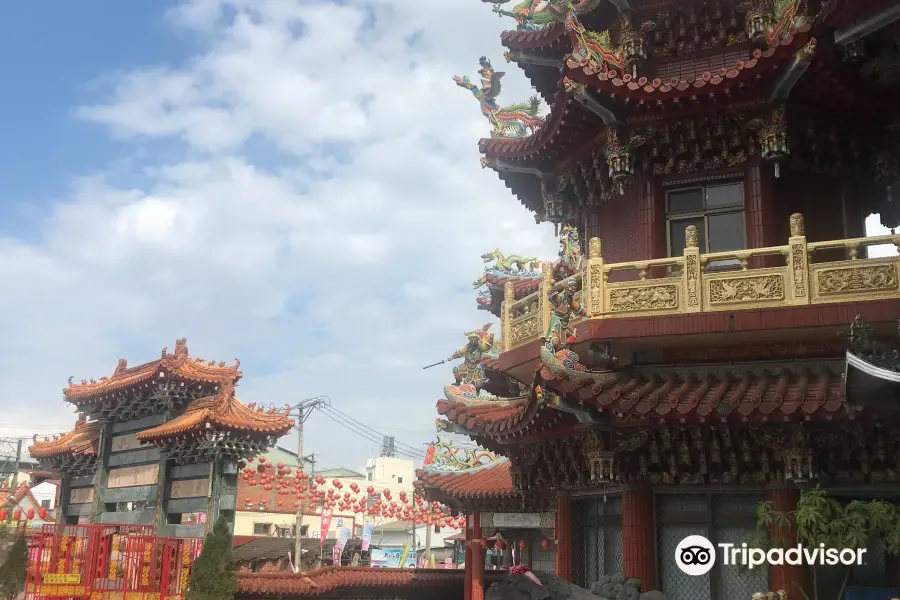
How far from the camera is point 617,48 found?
13727 millimetres

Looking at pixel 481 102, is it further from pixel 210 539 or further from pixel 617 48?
pixel 210 539

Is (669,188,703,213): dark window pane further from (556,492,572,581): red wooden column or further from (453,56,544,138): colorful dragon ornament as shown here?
(556,492,572,581): red wooden column

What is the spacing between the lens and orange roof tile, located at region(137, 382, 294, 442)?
25.8 m

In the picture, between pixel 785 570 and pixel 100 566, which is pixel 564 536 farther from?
pixel 100 566

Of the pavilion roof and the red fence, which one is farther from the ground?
the pavilion roof

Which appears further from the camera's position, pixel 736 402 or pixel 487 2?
pixel 487 2

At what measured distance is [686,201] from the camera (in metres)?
13.2

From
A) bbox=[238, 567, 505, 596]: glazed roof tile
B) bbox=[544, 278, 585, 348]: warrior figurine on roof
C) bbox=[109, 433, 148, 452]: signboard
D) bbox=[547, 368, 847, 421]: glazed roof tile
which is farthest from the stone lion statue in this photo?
bbox=[109, 433, 148, 452]: signboard

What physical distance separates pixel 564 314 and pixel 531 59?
16.6 ft

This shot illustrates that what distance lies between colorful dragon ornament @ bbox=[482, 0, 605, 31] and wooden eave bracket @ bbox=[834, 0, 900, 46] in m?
4.81

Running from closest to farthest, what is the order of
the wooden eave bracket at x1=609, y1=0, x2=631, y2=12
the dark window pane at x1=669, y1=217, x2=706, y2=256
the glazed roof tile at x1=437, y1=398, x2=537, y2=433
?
the glazed roof tile at x1=437, y1=398, x2=537, y2=433
the dark window pane at x1=669, y1=217, x2=706, y2=256
the wooden eave bracket at x1=609, y1=0, x2=631, y2=12

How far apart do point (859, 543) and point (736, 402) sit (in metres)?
2.27

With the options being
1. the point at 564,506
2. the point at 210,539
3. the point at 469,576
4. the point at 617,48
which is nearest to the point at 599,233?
the point at 617,48

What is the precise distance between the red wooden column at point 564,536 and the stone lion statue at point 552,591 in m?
2.31
